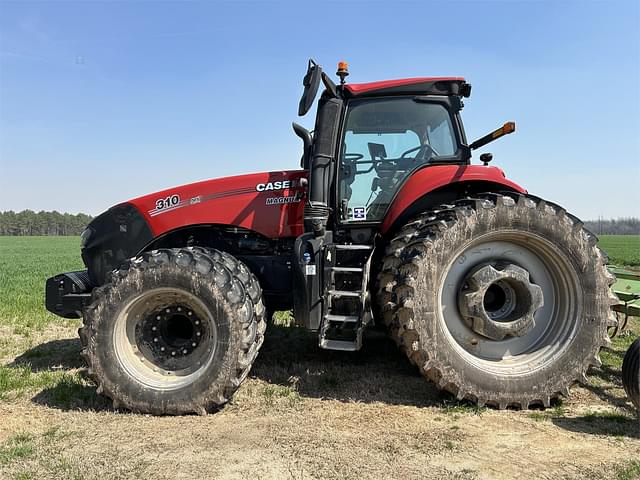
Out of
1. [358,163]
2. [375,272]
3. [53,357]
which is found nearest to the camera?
[375,272]

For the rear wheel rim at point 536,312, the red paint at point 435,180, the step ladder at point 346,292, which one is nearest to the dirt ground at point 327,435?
the rear wheel rim at point 536,312

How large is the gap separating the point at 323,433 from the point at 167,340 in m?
1.63

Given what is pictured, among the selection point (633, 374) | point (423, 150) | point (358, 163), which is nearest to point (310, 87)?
point (358, 163)

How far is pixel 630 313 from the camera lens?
423 centimetres

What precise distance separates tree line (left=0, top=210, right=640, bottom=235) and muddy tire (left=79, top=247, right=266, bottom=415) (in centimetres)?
→ 10984

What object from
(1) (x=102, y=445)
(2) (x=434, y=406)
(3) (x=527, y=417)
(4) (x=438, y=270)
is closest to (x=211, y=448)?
(1) (x=102, y=445)

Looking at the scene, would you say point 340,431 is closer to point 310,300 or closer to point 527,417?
point 310,300

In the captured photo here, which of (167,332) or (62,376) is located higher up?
(167,332)

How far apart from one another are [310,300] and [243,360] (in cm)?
74

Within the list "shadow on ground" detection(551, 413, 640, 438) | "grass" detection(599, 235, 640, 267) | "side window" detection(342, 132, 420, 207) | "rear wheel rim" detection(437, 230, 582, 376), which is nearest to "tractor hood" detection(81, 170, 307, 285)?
"side window" detection(342, 132, 420, 207)

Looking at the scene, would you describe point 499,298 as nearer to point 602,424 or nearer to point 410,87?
point 602,424

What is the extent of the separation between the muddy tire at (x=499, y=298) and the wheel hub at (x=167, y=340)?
1573 mm

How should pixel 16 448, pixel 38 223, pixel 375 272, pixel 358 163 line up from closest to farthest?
pixel 16 448 → pixel 375 272 → pixel 358 163 → pixel 38 223

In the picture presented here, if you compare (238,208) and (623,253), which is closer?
(238,208)
